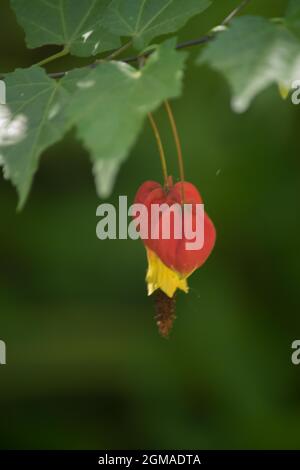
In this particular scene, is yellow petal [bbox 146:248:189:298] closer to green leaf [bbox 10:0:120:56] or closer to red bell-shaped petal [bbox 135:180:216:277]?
red bell-shaped petal [bbox 135:180:216:277]

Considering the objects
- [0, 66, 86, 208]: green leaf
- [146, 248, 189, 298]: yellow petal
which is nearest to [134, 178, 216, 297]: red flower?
[146, 248, 189, 298]: yellow petal

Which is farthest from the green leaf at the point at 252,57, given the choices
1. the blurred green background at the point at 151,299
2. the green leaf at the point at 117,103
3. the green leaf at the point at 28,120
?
the blurred green background at the point at 151,299

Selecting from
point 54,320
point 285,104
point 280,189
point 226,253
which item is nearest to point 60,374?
point 54,320

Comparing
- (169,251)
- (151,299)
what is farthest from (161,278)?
(151,299)

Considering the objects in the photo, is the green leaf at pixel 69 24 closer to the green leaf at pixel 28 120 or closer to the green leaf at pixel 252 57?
the green leaf at pixel 28 120

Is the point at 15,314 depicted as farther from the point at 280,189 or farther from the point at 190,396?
the point at 280,189

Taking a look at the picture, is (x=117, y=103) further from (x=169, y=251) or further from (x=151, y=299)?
(x=151, y=299)

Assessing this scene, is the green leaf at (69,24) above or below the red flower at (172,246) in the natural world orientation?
above
